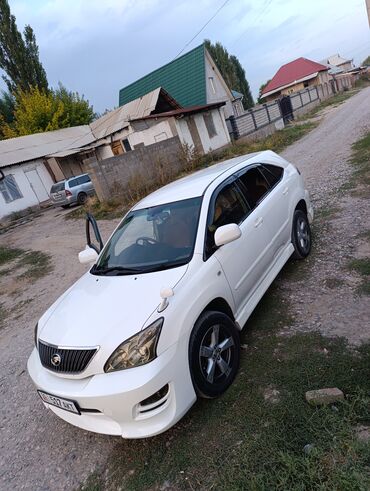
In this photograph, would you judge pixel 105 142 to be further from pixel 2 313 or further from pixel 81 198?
pixel 2 313

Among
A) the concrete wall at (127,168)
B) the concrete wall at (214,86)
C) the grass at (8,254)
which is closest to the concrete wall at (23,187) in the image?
the concrete wall at (127,168)

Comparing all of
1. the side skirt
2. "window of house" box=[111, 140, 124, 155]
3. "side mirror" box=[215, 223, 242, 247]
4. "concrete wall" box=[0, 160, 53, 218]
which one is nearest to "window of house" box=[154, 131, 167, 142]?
"window of house" box=[111, 140, 124, 155]

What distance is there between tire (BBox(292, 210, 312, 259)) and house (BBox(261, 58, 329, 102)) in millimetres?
57146

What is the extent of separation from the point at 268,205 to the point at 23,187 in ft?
68.1

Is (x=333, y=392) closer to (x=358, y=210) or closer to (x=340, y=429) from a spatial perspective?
(x=340, y=429)

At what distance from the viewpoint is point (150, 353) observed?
2359mm

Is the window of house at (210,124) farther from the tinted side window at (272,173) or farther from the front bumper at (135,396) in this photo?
the front bumper at (135,396)

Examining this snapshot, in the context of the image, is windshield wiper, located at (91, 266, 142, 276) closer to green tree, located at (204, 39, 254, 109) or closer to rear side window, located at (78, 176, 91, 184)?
rear side window, located at (78, 176, 91, 184)

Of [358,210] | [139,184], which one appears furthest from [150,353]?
[139,184]

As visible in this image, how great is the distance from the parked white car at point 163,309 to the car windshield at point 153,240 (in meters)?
0.01

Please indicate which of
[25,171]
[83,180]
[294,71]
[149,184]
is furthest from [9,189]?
[294,71]

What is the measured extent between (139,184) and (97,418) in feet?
39.8

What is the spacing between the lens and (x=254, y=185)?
4078 mm

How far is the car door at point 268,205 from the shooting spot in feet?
12.5
